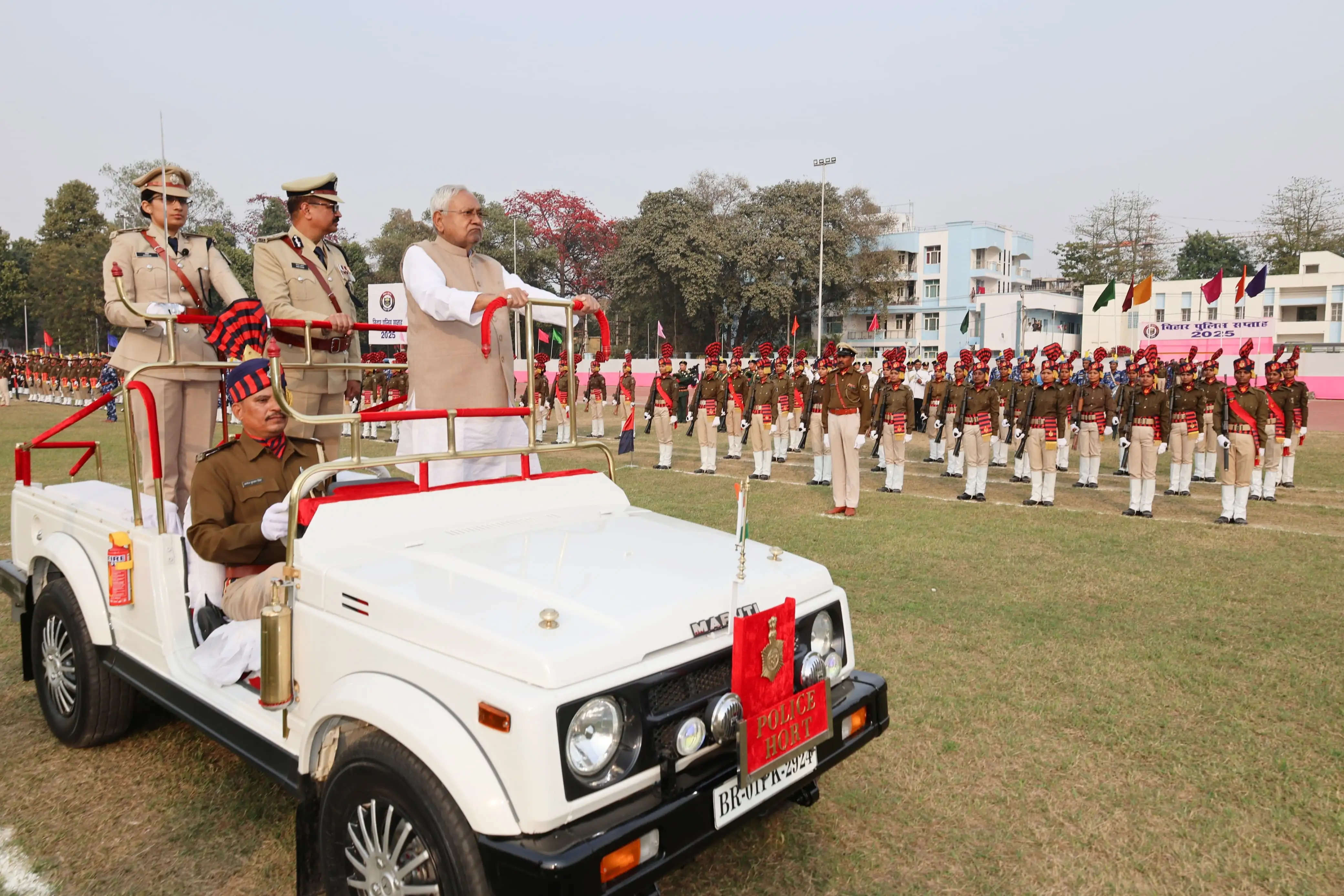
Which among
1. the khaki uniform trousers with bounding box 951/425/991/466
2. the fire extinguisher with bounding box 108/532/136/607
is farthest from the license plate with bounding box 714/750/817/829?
the khaki uniform trousers with bounding box 951/425/991/466

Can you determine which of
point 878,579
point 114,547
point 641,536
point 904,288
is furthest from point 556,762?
point 904,288

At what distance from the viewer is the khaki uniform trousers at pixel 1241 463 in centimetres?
1001

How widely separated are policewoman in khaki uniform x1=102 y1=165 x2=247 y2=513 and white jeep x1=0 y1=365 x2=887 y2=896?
1.29 meters

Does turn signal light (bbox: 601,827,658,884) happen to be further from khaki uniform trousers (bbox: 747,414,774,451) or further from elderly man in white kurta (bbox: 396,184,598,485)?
khaki uniform trousers (bbox: 747,414,774,451)

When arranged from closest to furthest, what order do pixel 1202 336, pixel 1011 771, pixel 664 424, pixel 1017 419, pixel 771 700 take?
pixel 771 700, pixel 1011 771, pixel 1017 419, pixel 664 424, pixel 1202 336

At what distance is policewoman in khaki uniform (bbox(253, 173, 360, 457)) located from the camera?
409 centimetres

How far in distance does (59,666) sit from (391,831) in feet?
8.53

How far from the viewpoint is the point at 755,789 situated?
7.90ft

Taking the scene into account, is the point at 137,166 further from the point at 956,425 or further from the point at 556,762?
the point at 556,762

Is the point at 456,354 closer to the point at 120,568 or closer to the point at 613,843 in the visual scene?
the point at 120,568

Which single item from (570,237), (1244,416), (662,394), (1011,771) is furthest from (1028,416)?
(570,237)

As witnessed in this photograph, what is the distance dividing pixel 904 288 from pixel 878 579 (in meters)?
50.7

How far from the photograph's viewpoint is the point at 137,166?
69.9ft

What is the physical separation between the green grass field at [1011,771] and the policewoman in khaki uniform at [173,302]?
Result: 1.50m
